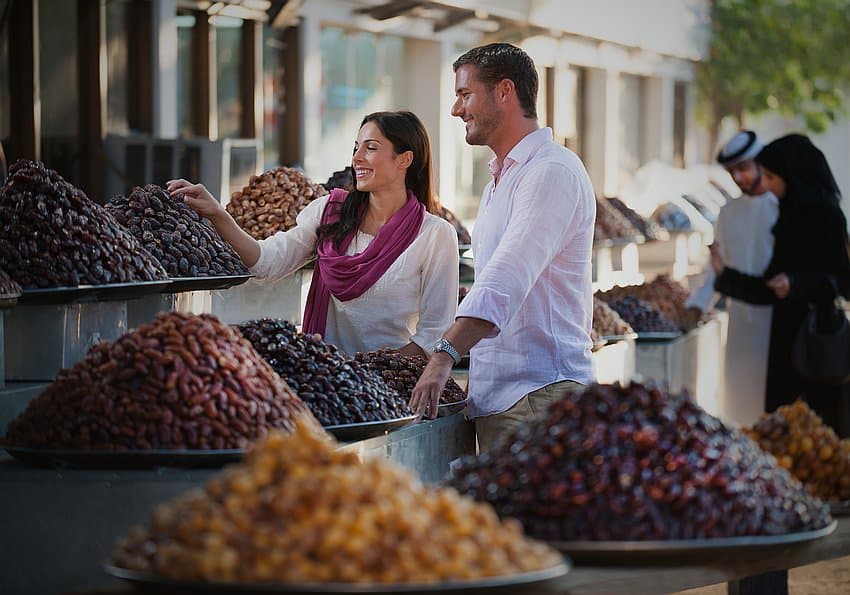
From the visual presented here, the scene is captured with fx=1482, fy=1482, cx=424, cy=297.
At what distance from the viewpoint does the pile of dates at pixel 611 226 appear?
11219 millimetres

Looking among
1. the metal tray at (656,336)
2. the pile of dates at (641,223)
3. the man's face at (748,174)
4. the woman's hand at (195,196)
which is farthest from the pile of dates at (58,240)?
the pile of dates at (641,223)

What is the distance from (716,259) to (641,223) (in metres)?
4.71

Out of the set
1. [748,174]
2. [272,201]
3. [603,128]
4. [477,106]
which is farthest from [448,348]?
[603,128]

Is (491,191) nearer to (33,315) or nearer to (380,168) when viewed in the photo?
(380,168)

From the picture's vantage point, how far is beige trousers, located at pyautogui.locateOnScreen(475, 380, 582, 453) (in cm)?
396

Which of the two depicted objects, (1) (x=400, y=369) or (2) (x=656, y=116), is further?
(2) (x=656, y=116)

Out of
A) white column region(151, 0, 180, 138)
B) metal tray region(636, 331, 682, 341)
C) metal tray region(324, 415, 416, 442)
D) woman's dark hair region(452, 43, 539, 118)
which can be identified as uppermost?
white column region(151, 0, 180, 138)

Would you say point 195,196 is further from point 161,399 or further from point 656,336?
point 656,336

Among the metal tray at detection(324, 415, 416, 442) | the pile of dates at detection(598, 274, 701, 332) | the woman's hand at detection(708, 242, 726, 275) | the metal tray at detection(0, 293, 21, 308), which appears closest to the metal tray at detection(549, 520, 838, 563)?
the metal tray at detection(324, 415, 416, 442)

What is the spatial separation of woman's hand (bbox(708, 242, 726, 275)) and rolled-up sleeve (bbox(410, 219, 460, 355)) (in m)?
3.52

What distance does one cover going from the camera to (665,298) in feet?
31.8

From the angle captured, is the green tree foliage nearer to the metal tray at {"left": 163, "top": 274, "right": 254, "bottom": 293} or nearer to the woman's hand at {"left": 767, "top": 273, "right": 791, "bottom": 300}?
the woman's hand at {"left": 767, "top": 273, "right": 791, "bottom": 300}

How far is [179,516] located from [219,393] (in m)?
0.94

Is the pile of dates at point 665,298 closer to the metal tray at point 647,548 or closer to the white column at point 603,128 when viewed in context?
the metal tray at point 647,548
